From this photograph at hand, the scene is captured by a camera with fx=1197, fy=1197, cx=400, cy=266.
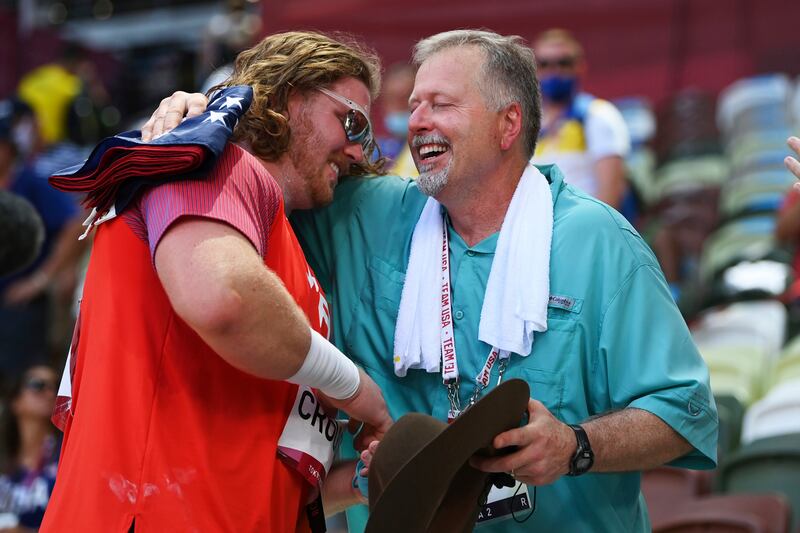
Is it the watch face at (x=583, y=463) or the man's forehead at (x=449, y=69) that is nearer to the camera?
the watch face at (x=583, y=463)

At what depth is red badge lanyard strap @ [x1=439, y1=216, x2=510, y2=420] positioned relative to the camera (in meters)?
2.94

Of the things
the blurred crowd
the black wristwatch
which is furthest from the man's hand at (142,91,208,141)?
the blurred crowd

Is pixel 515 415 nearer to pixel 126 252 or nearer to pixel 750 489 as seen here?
pixel 126 252

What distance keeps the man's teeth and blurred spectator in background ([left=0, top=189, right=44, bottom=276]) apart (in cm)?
114

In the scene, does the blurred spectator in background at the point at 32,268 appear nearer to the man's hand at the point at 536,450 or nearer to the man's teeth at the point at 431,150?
the man's teeth at the point at 431,150

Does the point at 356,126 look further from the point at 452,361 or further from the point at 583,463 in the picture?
the point at 583,463

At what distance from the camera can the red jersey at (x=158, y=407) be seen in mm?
2416

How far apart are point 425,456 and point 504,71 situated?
48.1 inches

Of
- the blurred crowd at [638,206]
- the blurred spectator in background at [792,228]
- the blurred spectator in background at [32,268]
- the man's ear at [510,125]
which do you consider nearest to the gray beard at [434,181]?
the man's ear at [510,125]

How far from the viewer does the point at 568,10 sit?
1119 centimetres

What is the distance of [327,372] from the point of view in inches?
99.1

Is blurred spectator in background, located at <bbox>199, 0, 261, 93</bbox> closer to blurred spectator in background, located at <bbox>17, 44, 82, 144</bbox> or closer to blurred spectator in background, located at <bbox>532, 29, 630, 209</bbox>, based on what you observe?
blurred spectator in background, located at <bbox>17, 44, 82, 144</bbox>

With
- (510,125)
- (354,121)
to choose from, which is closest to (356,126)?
(354,121)

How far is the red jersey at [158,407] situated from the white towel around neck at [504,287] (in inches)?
21.2
